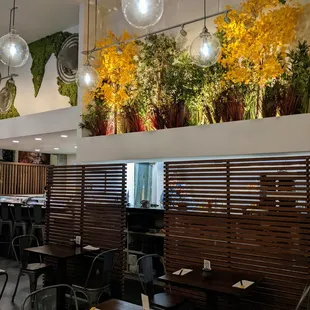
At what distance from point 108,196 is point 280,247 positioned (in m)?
2.74

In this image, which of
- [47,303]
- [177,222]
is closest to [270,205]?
[177,222]

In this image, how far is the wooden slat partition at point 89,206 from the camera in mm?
5555

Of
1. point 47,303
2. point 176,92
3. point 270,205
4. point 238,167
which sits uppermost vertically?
point 176,92

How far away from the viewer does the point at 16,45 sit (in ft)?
13.3

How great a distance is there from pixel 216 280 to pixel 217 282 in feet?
0.26

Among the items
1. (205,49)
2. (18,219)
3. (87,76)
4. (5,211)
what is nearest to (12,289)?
(18,219)

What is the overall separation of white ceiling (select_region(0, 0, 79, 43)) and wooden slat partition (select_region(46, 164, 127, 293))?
3.29 m

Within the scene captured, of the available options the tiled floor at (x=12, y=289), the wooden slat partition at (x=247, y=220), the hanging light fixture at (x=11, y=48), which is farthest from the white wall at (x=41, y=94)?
the wooden slat partition at (x=247, y=220)

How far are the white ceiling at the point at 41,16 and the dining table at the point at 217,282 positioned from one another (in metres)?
5.69

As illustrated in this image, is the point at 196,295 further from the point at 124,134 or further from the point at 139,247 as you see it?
the point at 124,134

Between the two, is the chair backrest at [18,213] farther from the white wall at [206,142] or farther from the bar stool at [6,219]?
the white wall at [206,142]

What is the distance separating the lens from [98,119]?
21.4ft

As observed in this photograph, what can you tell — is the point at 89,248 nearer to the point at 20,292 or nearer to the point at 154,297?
Answer: the point at 20,292

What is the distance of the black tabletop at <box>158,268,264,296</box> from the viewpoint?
3490 millimetres
